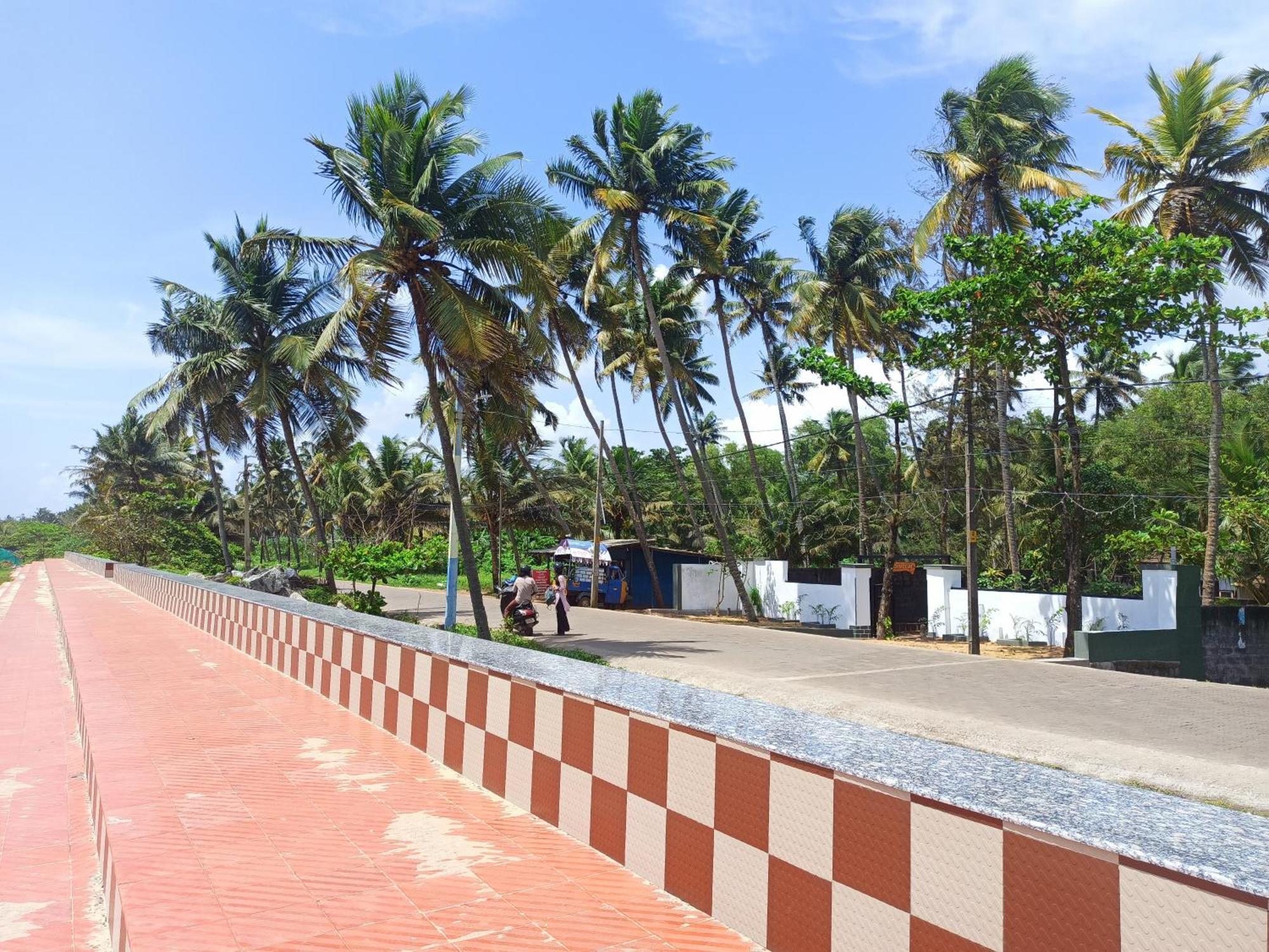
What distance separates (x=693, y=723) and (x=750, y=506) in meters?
39.6

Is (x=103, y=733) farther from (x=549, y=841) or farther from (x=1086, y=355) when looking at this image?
(x=1086, y=355)

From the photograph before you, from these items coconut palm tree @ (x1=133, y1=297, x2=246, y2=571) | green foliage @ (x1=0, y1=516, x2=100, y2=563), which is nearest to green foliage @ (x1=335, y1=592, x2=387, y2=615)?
coconut palm tree @ (x1=133, y1=297, x2=246, y2=571)

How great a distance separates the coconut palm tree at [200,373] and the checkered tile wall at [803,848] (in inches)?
943

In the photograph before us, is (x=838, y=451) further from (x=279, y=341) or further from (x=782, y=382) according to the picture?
(x=279, y=341)

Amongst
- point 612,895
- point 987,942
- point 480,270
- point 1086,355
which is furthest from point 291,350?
point 1086,355

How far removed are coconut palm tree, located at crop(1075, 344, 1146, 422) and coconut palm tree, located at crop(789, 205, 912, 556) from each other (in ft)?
45.9

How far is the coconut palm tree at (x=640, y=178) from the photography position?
25375 millimetres

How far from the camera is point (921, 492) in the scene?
36844mm

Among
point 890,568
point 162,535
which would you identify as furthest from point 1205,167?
point 162,535

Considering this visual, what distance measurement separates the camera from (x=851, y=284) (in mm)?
29625

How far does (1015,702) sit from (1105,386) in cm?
3906

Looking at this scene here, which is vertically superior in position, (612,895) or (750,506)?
(750,506)

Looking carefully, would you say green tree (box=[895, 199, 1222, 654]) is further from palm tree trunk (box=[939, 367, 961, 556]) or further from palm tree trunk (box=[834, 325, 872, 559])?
palm tree trunk (box=[834, 325, 872, 559])

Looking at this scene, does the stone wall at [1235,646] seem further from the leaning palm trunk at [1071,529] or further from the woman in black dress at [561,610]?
the woman in black dress at [561,610]
